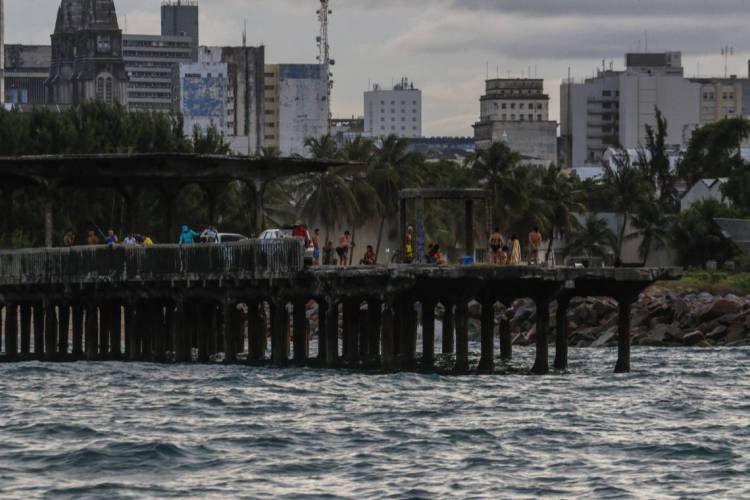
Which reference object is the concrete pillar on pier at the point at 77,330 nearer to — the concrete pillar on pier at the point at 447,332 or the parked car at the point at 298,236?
the parked car at the point at 298,236

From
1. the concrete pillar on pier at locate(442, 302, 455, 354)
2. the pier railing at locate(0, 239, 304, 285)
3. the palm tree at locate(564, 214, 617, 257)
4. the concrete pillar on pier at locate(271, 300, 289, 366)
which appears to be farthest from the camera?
the palm tree at locate(564, 214, 617, 257)

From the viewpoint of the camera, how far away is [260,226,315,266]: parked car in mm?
56750

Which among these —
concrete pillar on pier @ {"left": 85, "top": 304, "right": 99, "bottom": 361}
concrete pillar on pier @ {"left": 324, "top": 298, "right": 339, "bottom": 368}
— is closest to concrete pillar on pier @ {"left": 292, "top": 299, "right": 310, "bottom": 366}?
concrete pillar on pier @ {"left": 324, "top": 298, "right": 339, "bottom": 368}

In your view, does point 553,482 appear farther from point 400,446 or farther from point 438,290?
point 438,290

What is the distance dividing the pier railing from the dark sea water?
9.67ft

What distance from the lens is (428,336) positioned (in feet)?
195

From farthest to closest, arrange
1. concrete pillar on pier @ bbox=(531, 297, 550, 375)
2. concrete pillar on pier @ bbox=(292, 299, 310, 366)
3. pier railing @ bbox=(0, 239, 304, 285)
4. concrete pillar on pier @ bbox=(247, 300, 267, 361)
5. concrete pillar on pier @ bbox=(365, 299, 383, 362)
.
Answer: concrete pillar on pier @ bbox=(365, 299, 383, 362) < concrete pillar on pier @ bbox=(247, 300, 267, 361) < concrete pillar on pier @ bbox=(292, 299, 310, 366) < concrete pillar on pier @ bbox=(531, 297, 550, 375) < pier railing @ bbox=(0, 239, 304, 285)

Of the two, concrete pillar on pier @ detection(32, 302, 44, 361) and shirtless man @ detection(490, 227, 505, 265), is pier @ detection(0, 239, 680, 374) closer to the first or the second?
concrete pillar on pier @ detection(32, 302, 44, 361)

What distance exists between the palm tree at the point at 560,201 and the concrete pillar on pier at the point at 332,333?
213ft

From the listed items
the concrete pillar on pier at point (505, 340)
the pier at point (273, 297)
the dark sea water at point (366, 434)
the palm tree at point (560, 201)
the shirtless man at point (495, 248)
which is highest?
the palm tree at point (560, 201)

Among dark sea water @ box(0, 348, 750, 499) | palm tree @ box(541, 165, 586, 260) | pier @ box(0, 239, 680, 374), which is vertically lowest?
dark sea water @ box(0, 348, 750, 499)

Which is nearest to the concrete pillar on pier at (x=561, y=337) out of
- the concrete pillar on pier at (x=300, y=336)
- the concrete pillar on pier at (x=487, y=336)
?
the concrete pillar on pier at (x=487, y=336)

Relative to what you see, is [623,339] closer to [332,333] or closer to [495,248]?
[495,248]

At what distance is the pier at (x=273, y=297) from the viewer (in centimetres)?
5491
